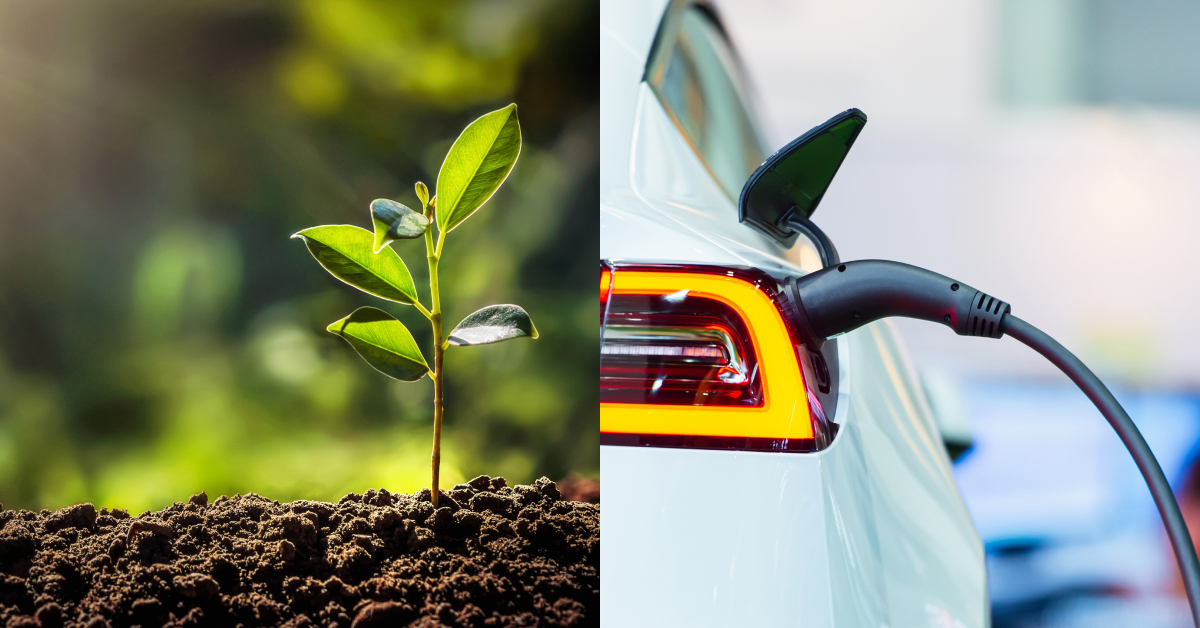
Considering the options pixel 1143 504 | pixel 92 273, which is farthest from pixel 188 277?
pixel 1143 504

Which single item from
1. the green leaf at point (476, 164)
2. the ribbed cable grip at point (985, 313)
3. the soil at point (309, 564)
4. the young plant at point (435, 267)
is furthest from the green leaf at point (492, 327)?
the ribbed cable grip at point (985, 313)

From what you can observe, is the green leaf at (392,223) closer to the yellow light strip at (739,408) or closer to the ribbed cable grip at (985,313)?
the yellow light strip at (739,408)

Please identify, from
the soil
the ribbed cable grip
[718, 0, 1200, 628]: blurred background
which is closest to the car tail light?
the ribbed cable grip

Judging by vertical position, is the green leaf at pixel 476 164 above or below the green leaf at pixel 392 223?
above

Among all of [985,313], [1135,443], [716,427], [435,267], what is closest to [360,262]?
[435,267]

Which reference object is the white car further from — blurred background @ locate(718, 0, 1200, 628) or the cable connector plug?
blurred background @ locate(718, 0, 1200, 628)

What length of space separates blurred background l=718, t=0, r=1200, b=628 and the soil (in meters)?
0.92

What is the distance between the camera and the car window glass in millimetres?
678

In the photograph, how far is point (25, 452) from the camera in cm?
79

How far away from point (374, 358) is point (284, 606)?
287 millimetres

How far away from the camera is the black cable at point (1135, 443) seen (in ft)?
1.96

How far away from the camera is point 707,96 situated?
0.79m

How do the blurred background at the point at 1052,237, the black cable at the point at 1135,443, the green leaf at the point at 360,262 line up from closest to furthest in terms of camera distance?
1. the black cable at the point at 1135,443
2. the green leaf at the point at 360,262
3. the blurred background at the point at 1052,237

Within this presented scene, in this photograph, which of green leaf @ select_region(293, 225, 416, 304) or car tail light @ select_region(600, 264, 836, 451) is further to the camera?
green leaf @ select_region(293, 225, 416, 304)
